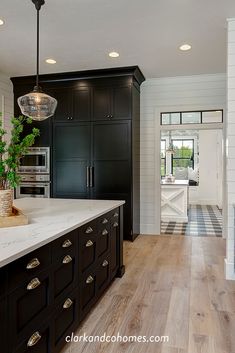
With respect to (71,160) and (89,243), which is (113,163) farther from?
(89,243)

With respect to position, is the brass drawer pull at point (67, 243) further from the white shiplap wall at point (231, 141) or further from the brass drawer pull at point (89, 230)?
the white shiplap wall at point (231, 141)

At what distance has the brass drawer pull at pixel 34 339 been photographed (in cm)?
150

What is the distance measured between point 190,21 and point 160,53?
0.92m

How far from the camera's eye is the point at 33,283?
1.53 meters

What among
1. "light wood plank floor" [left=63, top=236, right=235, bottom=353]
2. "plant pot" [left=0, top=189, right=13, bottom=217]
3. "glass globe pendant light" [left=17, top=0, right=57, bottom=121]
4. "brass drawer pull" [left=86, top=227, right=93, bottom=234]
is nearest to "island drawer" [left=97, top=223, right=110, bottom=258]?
"brass drawer pull" [left=86, top=227, right=93, bottom=234]

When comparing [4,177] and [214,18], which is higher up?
[214,18]

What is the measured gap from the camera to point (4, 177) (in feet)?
6.54

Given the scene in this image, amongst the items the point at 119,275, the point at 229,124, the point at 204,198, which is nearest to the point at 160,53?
the point at 229,124

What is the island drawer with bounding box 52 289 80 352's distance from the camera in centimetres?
180

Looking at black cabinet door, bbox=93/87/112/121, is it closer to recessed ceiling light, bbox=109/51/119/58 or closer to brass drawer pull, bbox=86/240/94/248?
recessed ceiling light, bbox=109/51/119/58

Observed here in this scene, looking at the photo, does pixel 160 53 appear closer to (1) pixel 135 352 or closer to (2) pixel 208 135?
(1) pixel 135 352

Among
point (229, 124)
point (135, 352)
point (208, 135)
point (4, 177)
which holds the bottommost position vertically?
point (135, 352)

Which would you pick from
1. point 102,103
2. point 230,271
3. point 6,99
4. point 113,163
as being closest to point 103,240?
point 230,271

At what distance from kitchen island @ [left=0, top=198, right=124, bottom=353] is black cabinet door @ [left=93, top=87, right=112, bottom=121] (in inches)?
96.9
